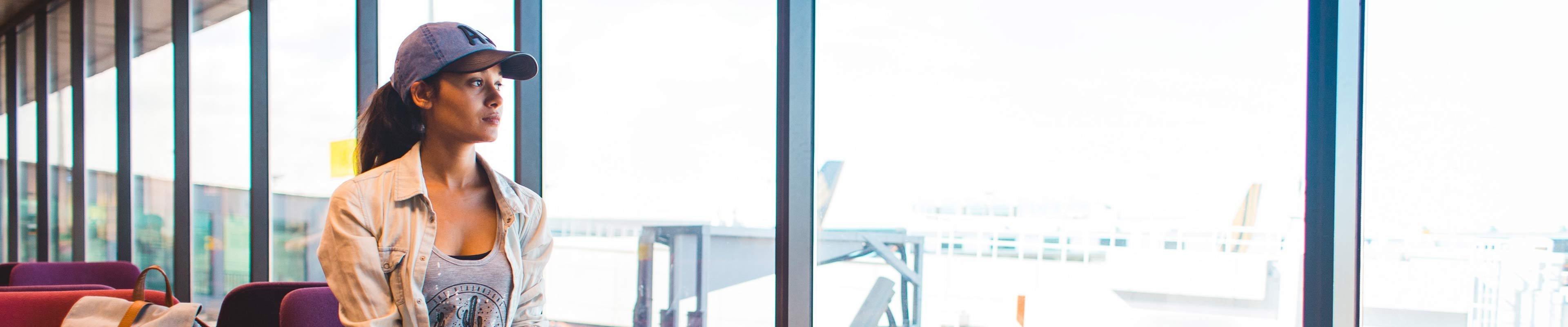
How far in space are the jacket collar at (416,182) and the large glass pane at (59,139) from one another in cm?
690

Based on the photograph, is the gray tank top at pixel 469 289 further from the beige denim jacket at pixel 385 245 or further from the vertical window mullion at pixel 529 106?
the vertical window mullion at pixel 529 106

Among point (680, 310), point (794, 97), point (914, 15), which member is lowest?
point (680, 310)

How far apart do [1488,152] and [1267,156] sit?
406 mm

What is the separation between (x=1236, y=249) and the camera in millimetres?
2109

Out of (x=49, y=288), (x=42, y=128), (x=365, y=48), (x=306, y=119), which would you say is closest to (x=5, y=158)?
(x=42, y=128)

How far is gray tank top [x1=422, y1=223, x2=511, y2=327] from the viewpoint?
131cm

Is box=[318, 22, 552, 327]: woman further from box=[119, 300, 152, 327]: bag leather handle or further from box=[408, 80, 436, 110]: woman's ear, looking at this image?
box=[119, 300, 152, 327]: bag leather handle

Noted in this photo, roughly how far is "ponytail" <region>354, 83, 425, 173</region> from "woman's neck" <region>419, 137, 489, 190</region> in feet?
0.09

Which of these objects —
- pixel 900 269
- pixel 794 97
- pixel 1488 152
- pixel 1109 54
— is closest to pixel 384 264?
pixel 794 97

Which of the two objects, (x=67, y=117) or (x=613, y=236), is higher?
(x=67, y=117)

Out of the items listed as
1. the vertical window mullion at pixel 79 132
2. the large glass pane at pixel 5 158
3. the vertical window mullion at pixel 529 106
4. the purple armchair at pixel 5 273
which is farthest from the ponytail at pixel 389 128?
the large glass pane at pixel 5 158

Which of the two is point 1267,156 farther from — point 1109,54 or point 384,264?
point 384,264

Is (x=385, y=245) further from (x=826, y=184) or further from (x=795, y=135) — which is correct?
(x=826, y=184)

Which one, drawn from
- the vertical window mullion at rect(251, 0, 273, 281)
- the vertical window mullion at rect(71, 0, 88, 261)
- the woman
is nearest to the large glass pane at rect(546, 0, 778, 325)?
the woman
